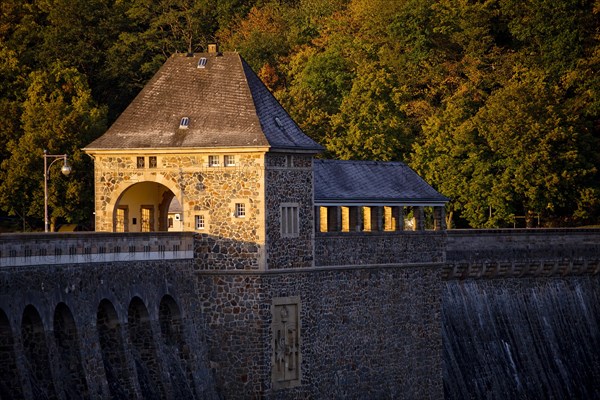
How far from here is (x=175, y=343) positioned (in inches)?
2478

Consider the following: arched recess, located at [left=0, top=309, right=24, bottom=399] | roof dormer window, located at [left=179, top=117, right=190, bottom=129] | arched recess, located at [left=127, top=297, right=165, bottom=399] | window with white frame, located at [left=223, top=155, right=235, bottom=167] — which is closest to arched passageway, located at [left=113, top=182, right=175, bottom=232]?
roof dormer window, located at [left=179, top=117, right=190, bottom=129]

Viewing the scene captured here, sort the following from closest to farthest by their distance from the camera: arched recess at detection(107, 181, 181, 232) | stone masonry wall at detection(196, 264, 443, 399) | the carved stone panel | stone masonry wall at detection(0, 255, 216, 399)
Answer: stone masonry wall at detection(0, 255, 216, 399)
stone masonry wall at detection(196, 264, 443, 399)
the carved stone panel
arched recess at detection(107, 181, 181, 232)

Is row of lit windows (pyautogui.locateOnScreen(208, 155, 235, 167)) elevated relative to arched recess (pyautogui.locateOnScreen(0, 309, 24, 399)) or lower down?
elevated

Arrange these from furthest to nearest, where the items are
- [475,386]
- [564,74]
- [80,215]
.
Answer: [564,74] < [80,215] < [475,386]

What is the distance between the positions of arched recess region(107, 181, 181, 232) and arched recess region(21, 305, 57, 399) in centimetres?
1039

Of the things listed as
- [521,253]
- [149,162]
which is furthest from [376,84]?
[149,162]

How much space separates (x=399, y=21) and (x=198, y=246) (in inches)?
2261

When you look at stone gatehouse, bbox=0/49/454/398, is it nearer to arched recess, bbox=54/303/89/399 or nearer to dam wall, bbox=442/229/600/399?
arched recess, bbox=54/303/89/399

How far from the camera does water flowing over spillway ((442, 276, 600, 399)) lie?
A: 7769 cm

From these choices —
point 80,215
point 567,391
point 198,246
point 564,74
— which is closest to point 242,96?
point 198,246

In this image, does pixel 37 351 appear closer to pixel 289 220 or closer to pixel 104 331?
pixel 104 331

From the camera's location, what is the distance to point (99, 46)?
385 ft

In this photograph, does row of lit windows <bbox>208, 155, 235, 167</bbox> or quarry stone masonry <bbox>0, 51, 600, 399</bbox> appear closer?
quarry stone masonry <bbox>0, 51, 600, 399</bbox>

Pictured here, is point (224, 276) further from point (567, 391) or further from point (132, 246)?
point (567, 391)
